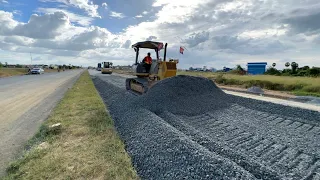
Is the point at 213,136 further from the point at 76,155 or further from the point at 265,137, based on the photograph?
the point at 76,155

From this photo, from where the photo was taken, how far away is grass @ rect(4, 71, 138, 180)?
4.55 meters

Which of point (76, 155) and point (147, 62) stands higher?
point (147, 62)

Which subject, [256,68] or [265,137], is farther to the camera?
[256,68]

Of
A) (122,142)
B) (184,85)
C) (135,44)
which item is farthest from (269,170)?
(135,44)

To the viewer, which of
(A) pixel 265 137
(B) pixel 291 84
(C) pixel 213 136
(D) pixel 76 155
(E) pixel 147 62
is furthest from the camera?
(B) pixel 291 84

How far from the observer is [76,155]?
17.7ft

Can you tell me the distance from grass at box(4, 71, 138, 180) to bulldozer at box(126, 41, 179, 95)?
4.71 m

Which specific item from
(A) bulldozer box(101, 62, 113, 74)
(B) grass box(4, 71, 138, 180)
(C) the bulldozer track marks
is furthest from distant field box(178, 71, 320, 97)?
(A) bulldozer box(101, 62, 113, 74)

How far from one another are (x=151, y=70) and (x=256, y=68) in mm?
41383

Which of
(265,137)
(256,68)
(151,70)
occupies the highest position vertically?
(151,70)

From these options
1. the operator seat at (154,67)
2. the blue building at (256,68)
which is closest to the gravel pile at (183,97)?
the operator seat at (154,67)

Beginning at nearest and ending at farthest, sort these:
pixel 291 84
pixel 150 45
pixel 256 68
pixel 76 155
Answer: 1. pixel 76 155
2. pixel 150 45
3. pixel 291 84
4. pixel 256 68

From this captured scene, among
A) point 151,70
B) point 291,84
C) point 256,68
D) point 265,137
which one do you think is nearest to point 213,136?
point 265,137

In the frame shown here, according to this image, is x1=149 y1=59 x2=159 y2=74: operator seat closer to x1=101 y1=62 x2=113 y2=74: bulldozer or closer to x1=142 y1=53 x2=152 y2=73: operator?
x1=142 y1=53 x2=152 y2=73: operator
